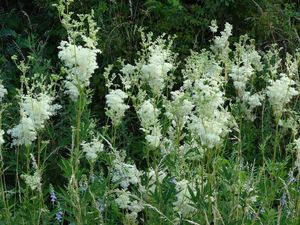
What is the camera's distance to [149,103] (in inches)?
134

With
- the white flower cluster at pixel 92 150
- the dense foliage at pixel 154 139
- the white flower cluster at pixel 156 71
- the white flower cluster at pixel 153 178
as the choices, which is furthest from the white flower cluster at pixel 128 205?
the white flower cluster at pixel 156 71

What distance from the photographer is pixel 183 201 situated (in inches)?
126

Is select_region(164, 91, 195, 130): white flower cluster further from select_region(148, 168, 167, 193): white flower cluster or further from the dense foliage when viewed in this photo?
select_region(148, 168, 167, 193): white flower cluster

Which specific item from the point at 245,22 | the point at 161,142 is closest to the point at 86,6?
the point at 245,22

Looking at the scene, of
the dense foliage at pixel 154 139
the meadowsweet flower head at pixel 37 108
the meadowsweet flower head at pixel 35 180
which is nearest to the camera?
the meadowsweet flower head at pixel 35 180

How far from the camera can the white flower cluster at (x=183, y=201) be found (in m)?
3.19

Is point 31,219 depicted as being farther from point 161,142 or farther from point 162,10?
point 162,10

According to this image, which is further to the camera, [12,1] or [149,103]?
[12,1]

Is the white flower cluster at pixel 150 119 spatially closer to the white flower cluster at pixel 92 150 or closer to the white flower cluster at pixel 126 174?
the white flower cluster at pixel 126 174

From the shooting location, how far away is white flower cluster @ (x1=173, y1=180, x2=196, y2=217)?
10.5 ft

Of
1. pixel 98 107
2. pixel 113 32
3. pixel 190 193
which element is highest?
pixel 190 193

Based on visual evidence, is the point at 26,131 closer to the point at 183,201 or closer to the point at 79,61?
the point at 79,61

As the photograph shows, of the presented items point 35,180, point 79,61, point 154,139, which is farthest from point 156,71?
point 35,180

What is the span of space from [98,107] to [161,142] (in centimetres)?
216
